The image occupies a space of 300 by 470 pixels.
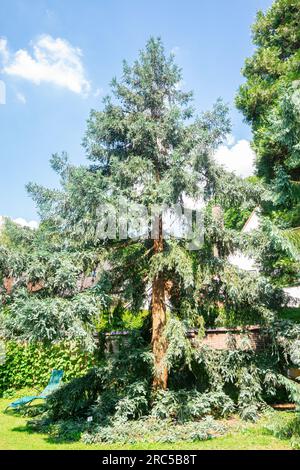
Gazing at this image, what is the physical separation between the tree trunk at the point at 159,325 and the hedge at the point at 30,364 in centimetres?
476

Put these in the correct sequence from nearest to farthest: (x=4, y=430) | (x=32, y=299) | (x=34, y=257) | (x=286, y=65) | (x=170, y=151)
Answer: (x=32, y=299)
(x=34, y=257)
(x=4, y=430)
(x=170, y=151)
(x=286, y=65)

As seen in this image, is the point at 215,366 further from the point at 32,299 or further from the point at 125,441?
the point at 32,299

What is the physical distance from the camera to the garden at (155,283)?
23.4ft

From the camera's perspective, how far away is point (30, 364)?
12781 mm

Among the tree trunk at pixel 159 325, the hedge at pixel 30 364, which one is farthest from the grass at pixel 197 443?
the hedge at pixel 30 364

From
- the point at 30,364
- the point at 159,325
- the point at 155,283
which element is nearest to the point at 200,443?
the point at 159,325

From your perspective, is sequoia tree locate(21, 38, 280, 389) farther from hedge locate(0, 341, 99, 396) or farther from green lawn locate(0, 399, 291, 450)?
hedge locate(0, 341, 99, 396)

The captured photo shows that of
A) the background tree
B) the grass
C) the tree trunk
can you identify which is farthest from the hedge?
the background tree

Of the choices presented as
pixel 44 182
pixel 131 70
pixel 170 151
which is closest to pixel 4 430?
pixel 44 182

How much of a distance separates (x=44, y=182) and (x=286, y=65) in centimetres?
1051

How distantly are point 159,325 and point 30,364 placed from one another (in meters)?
6.59

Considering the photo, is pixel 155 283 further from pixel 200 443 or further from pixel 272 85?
pixel 272 85

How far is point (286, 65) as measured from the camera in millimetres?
13352

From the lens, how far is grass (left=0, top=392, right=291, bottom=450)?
21.3ft
